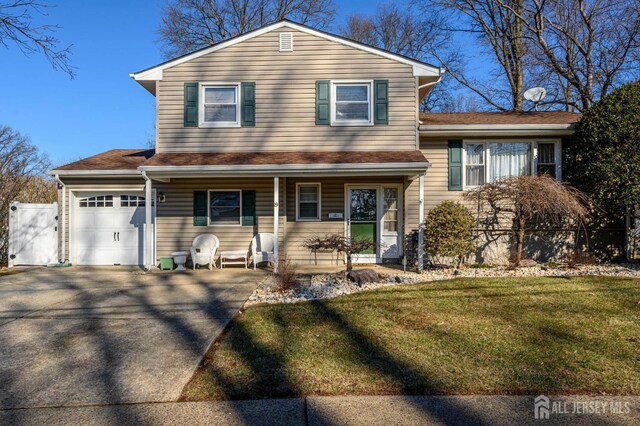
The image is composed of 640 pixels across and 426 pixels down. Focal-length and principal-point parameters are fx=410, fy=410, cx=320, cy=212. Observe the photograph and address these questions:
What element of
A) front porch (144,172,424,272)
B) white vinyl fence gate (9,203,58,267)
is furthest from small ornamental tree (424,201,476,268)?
white vinyl fence gate (9,203,58,267)

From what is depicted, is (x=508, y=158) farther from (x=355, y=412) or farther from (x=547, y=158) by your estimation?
(x=355, y=412)

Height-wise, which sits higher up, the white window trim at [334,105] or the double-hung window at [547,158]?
the white window trim at [334,105]

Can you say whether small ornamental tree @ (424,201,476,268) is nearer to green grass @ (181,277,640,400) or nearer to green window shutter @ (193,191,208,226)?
green grass @ (181,277,640,400)

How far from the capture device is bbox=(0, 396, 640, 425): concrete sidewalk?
115 inches

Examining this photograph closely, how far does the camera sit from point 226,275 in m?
9.25

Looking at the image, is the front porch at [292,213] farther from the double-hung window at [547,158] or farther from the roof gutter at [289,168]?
the double-hung window at [547,158]

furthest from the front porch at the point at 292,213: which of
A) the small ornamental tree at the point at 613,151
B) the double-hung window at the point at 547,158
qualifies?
the small ornamental tree at the point at 613,151

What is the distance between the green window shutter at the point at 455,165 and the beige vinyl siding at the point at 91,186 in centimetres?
817

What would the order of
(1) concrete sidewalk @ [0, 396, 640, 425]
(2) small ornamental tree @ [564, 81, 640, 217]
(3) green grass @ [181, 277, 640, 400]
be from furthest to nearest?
(2) small ornamental tree @ [564, 81, 640, 217] < (3) green grass @ [181, 277, 640, 400] < (1) concrete sidewalk @ [0, 396, 640, 425]

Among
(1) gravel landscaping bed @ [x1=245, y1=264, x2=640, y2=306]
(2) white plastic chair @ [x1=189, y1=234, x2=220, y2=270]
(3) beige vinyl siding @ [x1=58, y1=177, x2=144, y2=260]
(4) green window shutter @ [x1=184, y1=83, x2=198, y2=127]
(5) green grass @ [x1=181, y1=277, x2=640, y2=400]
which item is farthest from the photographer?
(3) beige vinyl siding @ [x1=58, y1=177, x2=144, y2=260]

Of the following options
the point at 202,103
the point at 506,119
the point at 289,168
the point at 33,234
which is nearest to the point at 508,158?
the point at 506,119

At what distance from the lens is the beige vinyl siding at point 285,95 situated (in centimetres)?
1046

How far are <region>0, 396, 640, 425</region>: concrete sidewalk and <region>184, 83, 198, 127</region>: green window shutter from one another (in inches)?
331

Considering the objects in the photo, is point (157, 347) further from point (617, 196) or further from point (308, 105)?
point (617, 196)
